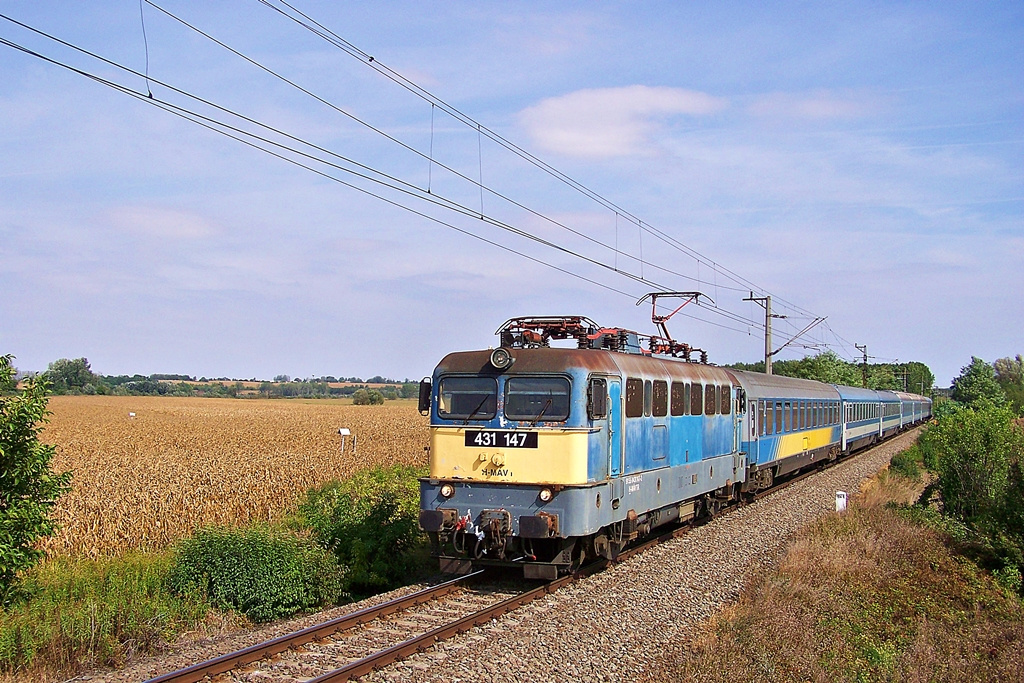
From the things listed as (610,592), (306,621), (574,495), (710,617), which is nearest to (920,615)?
(710,617)

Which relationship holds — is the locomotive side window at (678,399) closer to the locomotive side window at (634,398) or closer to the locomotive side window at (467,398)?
the locomotive side window at (634,398)

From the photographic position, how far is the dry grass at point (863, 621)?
9906mm

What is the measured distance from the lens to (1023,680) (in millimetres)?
10367

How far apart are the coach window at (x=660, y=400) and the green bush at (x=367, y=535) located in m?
4.42

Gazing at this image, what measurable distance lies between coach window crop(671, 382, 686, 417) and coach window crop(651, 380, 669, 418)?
1.23 ft

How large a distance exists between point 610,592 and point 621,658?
8.73 ft

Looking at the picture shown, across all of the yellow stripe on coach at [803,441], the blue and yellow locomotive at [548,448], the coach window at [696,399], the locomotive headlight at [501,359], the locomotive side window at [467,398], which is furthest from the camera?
the yellow stripe on coach at [803,441]

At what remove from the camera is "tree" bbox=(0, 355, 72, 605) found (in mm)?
9688

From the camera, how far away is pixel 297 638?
977 cm

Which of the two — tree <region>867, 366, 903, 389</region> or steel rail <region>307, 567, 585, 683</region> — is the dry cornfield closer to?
Answer: steel rail <region>307, 567, 585, 683</region>

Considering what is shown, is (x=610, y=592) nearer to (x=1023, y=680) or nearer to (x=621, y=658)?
(x=621, y=658)

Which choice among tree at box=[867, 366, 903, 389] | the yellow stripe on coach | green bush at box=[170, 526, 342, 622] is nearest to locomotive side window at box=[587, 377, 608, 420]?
green bush at box=[170, 526, 342, 622]

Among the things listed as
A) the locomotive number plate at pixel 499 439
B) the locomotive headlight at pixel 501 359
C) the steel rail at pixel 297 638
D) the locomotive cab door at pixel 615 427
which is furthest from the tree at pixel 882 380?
the steel rail at pixel 297 638

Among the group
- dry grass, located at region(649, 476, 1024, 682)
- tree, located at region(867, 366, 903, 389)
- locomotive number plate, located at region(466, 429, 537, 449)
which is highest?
tree, located at region(867, 366, 903, 389)
